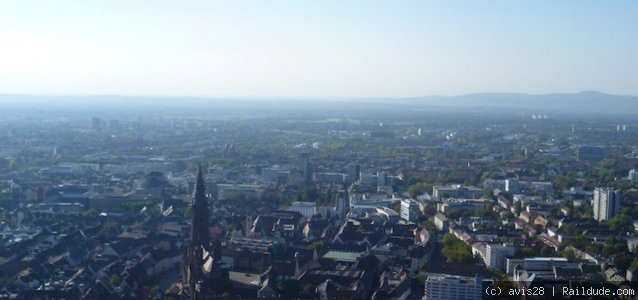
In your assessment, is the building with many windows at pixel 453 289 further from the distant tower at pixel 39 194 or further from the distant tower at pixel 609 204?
the distant tower at pixel 39 194

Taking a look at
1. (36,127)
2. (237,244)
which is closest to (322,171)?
(237,244)

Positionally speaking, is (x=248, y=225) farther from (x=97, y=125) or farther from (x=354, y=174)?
(x=97, y=125)

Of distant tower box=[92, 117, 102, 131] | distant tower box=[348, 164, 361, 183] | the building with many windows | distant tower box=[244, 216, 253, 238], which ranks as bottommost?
distant tower box=[92, 117, 102, 131]

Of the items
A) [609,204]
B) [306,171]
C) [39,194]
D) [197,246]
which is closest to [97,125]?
[306,171]

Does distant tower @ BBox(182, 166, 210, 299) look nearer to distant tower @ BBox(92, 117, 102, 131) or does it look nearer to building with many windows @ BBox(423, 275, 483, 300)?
building with many windows @ BBox(423, 275, 483, 300)

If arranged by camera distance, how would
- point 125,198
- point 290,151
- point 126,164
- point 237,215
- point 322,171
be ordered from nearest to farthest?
point 237,215 → point 125,198 → point 322,171 → point 126,164 → point 290,151

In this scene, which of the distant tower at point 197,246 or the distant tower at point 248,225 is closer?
the distant tower at point 197,246


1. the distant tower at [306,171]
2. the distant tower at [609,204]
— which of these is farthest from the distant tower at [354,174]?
the distant tower at [609,204]

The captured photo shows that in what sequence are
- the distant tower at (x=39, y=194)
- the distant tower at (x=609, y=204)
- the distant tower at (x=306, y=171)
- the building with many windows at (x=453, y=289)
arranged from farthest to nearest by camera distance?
the distant tower at (x=306, y=171) → the distant tower at (x=39, y=194) → the distant tower at (x=609, y=204) → the building with many windows at (x=453, y=289)

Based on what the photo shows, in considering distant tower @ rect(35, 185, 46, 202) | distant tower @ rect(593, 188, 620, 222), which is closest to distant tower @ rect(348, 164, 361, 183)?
distant tower @ rect(593, 188, 620, 222)

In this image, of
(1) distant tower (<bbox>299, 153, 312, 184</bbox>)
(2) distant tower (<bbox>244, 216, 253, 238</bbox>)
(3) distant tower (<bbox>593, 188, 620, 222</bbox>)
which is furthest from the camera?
(1) distant tower (<bbox>299, 153, 312, 184</bbox>)

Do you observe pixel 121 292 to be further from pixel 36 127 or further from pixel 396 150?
pixel 36 127
